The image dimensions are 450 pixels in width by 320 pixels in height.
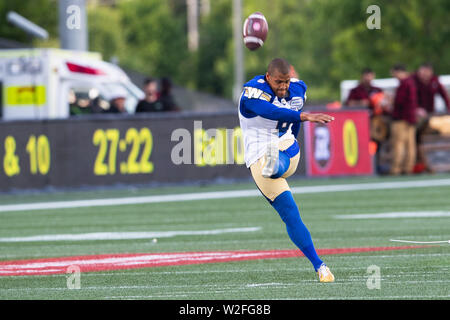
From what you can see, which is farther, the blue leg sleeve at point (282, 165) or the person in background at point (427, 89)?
the person in background at point (427, 89)

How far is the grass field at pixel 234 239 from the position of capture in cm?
895

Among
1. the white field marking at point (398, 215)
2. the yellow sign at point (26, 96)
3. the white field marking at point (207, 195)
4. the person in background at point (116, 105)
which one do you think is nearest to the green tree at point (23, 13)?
the yellow sign at point (26, 96)

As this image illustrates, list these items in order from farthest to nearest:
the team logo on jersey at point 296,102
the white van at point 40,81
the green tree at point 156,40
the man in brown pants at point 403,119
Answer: the green tree at point 156,40 < the white van at point 40,81 < the man in brown pants at point 403,119 < the team logo on jersey at point 296,102

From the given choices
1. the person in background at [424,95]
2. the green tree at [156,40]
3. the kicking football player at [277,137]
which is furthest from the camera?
the green tree at [156,40]

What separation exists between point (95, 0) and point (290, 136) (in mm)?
86062

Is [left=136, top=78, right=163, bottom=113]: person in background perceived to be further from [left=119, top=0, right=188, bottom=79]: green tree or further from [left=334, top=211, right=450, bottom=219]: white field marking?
[left=119, top=0, right=188, bottom=79]: green tree

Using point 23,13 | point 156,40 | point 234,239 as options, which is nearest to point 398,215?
point 234,239

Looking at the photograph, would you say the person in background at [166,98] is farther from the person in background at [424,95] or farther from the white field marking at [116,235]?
the white field marking at [116,235]

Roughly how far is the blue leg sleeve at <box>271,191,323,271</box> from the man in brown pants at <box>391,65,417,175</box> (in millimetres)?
14183

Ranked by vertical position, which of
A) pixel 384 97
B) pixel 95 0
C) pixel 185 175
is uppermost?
pixel 95 0

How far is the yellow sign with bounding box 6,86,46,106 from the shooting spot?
24219 millimetres

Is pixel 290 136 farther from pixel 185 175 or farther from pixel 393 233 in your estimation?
pixel 185 175
